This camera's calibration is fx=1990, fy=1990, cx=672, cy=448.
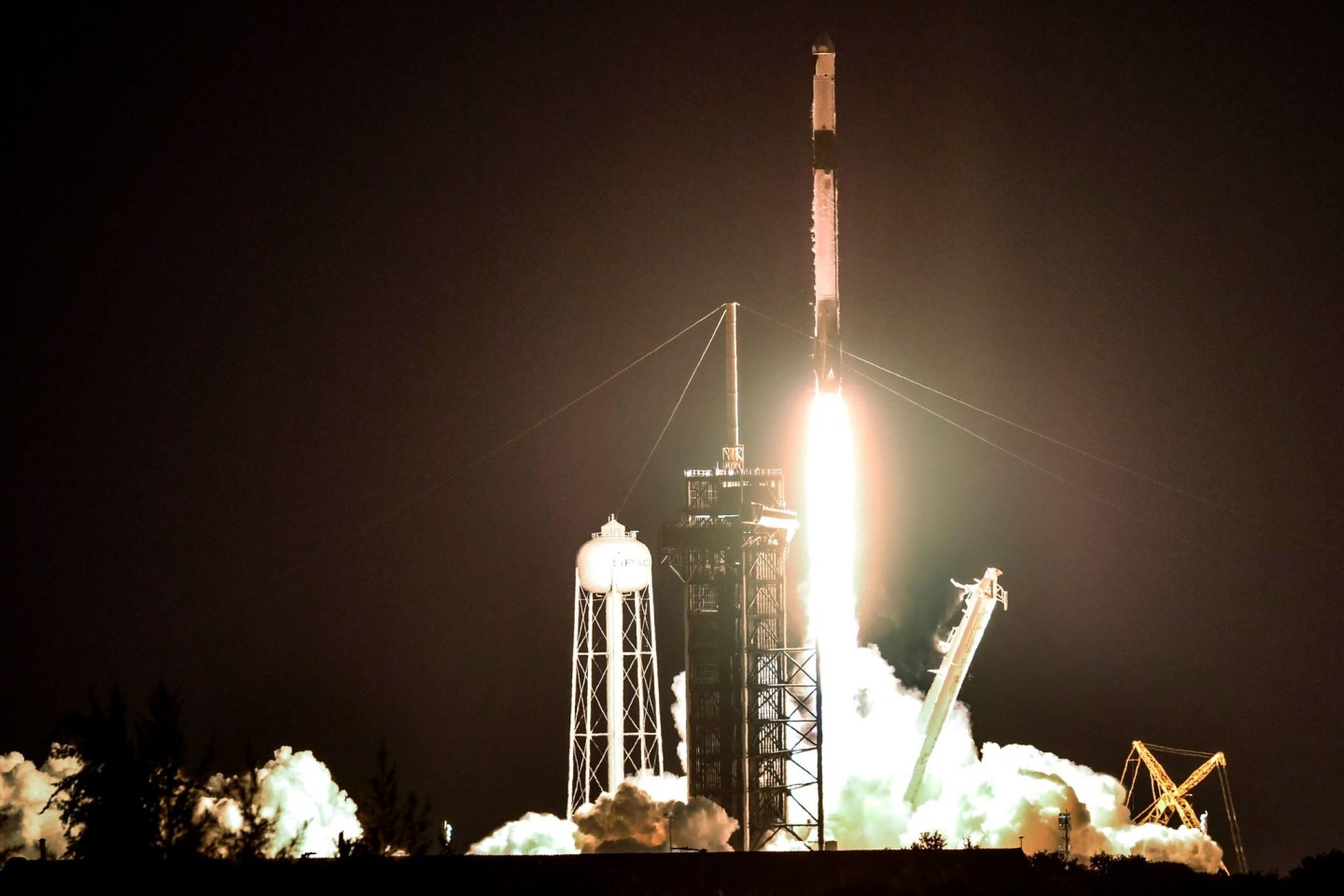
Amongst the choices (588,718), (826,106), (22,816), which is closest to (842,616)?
(588,718)

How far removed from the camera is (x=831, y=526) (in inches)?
2319

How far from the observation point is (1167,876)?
42844mm

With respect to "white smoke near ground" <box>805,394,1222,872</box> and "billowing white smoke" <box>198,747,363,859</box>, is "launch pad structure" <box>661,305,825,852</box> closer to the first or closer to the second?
"white smoke near ground" <box>805,394,1222,872</box>

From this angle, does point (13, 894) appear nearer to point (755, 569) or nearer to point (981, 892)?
point (981, 892)

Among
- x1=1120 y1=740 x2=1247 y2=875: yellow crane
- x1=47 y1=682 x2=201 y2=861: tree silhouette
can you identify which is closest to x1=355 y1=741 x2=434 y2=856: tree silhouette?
x1=47 y1=682 x2=201 y2=861: tree silhouette

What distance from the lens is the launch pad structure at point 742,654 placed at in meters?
54.7

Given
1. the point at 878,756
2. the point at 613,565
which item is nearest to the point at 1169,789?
the point at 878,756

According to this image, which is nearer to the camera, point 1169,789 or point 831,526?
point 831,526

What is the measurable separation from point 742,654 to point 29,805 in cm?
2215

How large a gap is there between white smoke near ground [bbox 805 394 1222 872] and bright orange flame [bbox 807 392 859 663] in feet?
0.09

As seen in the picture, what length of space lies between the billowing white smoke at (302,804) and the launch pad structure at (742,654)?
1047cm

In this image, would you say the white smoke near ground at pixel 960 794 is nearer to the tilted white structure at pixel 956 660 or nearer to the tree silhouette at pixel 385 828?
the tilted white structure at pixel 956 660

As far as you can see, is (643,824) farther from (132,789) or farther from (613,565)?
(132,789)

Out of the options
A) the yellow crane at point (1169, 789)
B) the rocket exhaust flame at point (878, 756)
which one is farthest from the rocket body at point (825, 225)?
the yellow crane at point (1169, 789)
